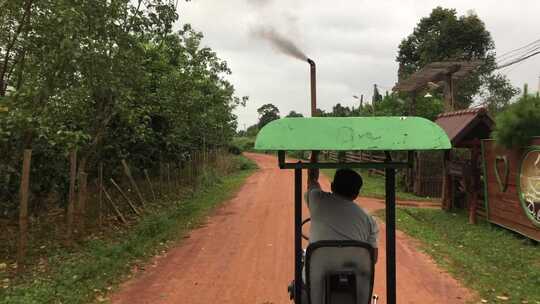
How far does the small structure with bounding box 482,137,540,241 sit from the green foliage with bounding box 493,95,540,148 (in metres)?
0.19

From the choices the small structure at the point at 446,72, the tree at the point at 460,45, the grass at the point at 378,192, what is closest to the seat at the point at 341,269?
the grass at the point at 378,192

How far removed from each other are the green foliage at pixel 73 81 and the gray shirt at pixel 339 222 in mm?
4471

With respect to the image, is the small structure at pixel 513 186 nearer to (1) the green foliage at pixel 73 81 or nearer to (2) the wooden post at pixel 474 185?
(2) the wooden post at pixel 474 185

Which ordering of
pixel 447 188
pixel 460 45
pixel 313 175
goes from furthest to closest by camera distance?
1. pixel 460 45
2. pixel 447 188
3. pixel 313 175

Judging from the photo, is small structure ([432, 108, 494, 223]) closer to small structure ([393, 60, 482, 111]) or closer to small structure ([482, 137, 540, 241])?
small structure ([482, 137, 540, 241])

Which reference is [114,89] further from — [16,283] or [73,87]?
[16,283]

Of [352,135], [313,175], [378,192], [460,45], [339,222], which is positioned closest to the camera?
[352,135]

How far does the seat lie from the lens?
3.30m

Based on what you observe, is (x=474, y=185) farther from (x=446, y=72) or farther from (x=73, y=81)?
(x=73, y=81)

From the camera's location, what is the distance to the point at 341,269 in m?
3.33

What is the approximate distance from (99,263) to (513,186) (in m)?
7.78

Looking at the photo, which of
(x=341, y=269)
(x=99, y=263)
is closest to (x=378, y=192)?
(x=99, y=263)

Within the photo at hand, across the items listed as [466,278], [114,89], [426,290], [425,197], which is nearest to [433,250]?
[466,278]

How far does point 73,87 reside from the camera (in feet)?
25.8
